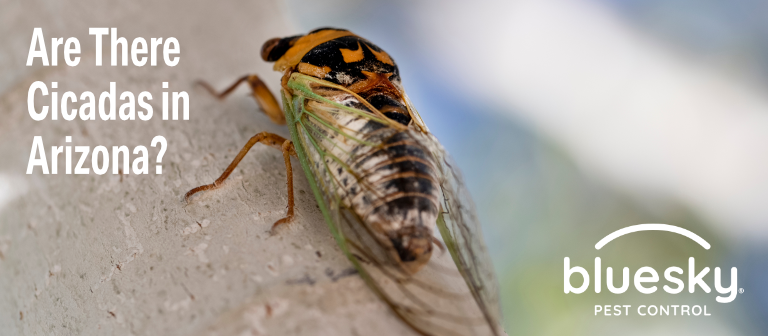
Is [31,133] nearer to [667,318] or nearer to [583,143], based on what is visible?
[667,318]

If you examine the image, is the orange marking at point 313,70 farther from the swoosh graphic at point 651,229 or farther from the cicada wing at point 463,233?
the swoosh graphic at point 651,229

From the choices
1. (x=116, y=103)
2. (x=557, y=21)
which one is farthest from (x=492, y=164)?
(x=116, y=103)

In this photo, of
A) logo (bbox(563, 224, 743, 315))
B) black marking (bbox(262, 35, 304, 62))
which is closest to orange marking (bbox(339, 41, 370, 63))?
black marking (bbox(262, 35, 304, 62))

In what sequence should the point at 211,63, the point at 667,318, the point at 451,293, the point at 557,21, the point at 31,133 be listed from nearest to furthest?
the point at 451,293 < the point at 31,133 < the point at 211,63 < the point at 667,318 < the point at 557,21

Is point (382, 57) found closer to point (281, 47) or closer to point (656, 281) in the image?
point (281, 47)

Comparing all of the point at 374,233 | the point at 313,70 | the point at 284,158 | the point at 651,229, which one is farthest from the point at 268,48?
the point at 651,229

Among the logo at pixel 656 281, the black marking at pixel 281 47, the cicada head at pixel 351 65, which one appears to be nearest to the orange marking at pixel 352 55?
the cicada head at pixel 351 65
